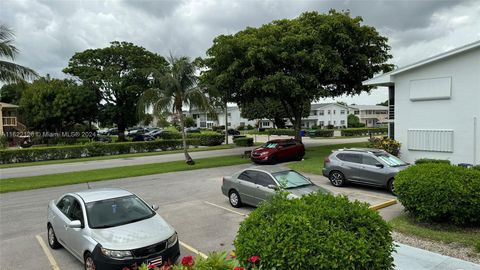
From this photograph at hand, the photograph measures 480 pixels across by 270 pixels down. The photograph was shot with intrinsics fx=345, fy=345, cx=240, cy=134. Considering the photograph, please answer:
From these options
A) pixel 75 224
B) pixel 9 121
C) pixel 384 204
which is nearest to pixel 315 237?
pixel 75 224

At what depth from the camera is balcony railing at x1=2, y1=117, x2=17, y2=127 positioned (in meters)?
50.1

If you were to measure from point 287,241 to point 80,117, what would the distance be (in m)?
44.5

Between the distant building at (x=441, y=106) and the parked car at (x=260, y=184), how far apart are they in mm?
12051

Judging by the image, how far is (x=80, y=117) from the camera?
43.3 metres

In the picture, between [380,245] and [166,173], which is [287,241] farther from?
[166,173]

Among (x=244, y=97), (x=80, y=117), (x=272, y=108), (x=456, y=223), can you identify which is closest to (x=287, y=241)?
(x=456, y=223)

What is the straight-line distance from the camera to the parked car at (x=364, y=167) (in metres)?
13.4

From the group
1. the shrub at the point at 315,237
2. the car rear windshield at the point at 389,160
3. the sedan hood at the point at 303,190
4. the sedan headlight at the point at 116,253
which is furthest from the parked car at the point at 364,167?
the sedan headlight at the point at 116,253

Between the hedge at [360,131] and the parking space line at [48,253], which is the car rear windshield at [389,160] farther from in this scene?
the hedge at [360,131]

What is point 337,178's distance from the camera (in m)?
15.1

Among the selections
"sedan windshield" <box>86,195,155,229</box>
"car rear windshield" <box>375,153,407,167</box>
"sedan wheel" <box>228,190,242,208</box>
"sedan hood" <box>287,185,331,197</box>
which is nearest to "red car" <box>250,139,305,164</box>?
"car rear windshield" <box>375,153,407,167</box>

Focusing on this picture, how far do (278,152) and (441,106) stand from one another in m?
10.2

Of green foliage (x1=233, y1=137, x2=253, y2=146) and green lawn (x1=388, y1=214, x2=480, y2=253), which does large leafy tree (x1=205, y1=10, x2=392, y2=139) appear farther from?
green lawn (x1=388, y1=214, x2=480, y2=253)

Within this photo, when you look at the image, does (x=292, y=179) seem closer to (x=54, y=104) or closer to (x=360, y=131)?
(x=54, y=104)
